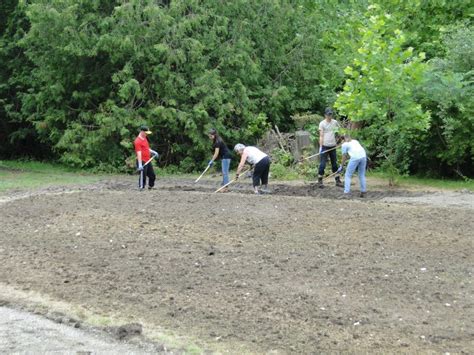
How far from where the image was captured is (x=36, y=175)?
24.8 m

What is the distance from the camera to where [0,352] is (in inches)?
269

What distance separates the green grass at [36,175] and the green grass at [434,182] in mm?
8792

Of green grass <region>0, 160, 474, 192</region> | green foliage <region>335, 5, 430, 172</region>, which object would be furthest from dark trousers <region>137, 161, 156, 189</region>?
green foliage <region>335, 5, 430, 172</region>

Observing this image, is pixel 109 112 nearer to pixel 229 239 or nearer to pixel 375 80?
pixel 375 80

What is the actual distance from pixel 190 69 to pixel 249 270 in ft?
54.2

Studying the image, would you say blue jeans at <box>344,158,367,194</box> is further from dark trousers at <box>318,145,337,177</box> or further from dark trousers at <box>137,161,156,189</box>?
dark trousers at <box>137,161,156,189</box>

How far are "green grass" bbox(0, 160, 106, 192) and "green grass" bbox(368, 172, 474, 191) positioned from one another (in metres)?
8.79

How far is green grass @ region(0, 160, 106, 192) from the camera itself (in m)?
21.4

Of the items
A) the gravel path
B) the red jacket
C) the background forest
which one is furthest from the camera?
the background forest

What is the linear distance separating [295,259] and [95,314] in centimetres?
334

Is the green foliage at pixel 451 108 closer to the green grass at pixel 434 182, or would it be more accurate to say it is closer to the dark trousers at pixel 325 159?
the green grass at pixel 434 182

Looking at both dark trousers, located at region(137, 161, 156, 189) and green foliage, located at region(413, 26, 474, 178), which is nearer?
dark trousers, located at region(137, 161, 156, 189)

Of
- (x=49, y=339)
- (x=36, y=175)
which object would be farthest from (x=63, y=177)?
(x=49, y=339)

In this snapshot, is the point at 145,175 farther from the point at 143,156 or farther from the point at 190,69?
the point at 190,69
